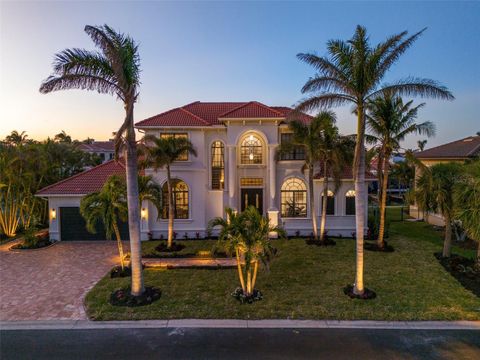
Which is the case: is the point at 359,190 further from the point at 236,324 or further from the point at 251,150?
the point at 251,150

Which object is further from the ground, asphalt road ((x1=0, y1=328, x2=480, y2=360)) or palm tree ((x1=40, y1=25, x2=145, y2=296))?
palm tree ((x1=40, y1=25, x2=145, y2=296))

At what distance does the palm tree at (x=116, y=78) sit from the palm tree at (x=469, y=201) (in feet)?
42.4

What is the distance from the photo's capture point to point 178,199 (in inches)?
710

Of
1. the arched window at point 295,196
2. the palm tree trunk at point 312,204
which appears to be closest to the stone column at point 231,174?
the arched window at point 295,196

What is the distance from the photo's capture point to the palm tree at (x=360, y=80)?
9328 millimetres

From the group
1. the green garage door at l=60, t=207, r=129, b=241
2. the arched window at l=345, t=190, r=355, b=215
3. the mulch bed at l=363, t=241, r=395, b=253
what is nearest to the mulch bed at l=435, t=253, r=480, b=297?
the mulch bed at l=363, t=241, r=395, b=253

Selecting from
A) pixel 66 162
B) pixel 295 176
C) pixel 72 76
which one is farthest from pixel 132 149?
pixel 66 162

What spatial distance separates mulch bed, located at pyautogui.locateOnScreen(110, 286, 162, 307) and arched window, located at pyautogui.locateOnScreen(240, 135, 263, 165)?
1067 centimetres

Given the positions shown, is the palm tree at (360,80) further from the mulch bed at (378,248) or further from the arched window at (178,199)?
the arched window at (178,199)

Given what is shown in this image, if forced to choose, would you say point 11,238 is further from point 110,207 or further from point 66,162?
point 110,207

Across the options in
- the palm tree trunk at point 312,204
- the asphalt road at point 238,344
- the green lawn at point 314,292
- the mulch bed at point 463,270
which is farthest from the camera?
the palm tree trunk at point 312,204

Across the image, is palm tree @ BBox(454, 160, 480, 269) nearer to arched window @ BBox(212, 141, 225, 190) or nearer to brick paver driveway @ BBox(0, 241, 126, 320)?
arched window @ BBox(212, 141, 225, 190)

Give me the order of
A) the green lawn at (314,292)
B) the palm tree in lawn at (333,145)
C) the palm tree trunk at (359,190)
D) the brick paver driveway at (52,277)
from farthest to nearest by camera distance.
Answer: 1. the palm tree in lawn at (333,145)
2. the palm tree trunk at (359,190)
3. the brick paver driveway at (52,277)
4. the green lawn at (314,292)

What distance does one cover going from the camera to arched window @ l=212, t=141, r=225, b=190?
18547 mm
